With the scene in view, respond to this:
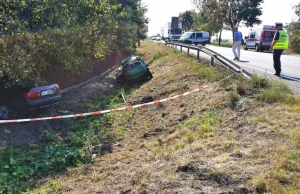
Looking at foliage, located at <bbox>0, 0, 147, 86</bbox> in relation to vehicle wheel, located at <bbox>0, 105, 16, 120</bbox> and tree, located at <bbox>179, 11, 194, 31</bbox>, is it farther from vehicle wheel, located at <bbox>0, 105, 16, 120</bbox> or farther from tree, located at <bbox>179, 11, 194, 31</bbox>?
tree, located at <bbox>179, 11, 194, 31</bbox>

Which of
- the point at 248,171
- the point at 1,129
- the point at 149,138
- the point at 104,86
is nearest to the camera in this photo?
the point at 248,171

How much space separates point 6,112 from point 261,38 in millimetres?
26701

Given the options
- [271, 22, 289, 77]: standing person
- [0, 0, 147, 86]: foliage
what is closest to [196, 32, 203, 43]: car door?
[0, 0, 147, 86]: foliage

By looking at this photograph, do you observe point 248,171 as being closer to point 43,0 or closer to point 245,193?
point 245,193

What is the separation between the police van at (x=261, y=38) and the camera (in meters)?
30.2

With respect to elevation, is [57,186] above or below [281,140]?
below

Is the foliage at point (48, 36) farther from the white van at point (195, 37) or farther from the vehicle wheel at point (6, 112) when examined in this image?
the white van at point (195, 37)

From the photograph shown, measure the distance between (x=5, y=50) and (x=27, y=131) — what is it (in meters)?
2.38

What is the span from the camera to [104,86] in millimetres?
15469

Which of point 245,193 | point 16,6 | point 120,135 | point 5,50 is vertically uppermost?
point 16,6

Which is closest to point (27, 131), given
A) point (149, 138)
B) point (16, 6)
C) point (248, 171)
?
point (149, 138)

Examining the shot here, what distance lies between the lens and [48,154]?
6.72 m

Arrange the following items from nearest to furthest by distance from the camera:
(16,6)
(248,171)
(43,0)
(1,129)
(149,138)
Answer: (248,171)
(149,138)
(1,129)
(16,6)
(43,0)

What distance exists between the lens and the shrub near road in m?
4.16
